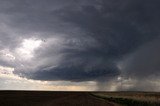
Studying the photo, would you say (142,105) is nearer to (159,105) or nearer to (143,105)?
(143,105)

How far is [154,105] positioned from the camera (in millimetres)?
42750

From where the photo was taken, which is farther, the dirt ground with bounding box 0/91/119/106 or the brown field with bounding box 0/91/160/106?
the brown field with bounding box 0/91/160/106

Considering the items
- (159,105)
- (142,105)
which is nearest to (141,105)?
(142,105)

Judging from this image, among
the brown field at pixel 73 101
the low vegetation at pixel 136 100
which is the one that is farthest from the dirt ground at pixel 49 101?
the low vegetation at pixel 136 100

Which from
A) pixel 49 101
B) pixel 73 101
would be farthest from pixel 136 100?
pixel 49 101

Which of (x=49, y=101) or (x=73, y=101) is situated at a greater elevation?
(x=73, y=101)

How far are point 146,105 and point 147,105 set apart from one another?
0.24m

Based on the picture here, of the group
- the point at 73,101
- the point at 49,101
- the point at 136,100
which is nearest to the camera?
the point at 49,101

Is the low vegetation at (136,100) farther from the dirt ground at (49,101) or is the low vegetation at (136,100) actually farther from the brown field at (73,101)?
the dirt ground at (49,101)

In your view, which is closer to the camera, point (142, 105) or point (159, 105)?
point (159, 105)

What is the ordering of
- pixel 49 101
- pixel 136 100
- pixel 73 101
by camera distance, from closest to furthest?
pixel 49 101, pixel 73 101, pixel 136 100

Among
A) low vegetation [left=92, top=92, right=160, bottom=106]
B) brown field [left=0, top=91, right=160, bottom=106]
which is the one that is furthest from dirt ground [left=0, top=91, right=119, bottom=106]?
low vegetation [left=92, top=92, right=160, bottom=106]

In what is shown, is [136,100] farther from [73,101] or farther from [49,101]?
[49,101]

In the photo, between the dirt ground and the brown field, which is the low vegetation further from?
the dirt ground
